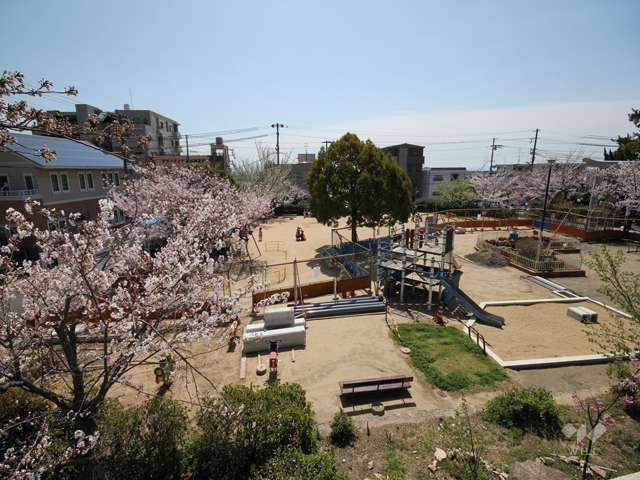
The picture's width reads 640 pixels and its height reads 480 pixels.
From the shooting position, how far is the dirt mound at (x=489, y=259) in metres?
24.5

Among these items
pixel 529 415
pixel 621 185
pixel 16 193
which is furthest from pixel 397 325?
pixel 621 185

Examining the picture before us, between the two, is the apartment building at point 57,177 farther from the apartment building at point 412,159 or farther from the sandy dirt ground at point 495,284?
the apartment building at point 412,159

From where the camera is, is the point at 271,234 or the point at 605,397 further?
the point at 271,234

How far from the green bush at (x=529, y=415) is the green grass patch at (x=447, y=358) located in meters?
1.63

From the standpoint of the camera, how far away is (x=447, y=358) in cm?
1259

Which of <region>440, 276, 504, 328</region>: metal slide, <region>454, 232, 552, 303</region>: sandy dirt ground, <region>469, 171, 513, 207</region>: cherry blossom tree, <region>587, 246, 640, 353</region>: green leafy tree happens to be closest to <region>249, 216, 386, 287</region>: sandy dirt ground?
<region>440, 276, 504, 328</region>: metal slide

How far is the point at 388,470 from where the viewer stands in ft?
25.0

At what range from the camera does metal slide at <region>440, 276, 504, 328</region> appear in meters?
15.4

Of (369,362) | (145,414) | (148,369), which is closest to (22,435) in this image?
(145,414)

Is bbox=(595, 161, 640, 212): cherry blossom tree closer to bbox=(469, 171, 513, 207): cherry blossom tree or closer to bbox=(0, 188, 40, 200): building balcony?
bbox=(469, 171, 513, 207): cherry blossom tree

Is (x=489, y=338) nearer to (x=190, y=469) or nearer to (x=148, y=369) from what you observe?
(x=190, y=469)

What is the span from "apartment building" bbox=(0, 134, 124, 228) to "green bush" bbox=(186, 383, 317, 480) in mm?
18349

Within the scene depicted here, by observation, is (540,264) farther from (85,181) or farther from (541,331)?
(85,181)

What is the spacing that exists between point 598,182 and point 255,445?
42487mm
